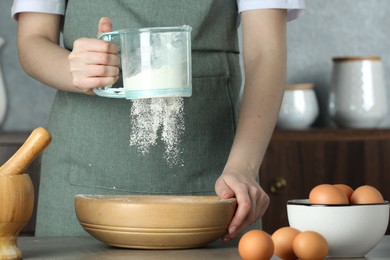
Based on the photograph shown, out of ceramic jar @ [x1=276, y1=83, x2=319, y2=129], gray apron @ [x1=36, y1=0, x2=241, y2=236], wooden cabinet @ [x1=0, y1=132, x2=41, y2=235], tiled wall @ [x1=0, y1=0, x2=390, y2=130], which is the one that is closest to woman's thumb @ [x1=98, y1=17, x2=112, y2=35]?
gray apron @ [x1=36, y1=0, x2=241, y2=236]

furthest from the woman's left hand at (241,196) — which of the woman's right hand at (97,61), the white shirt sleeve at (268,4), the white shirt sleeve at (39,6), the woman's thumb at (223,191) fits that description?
the white shirt sleeve at (39,6)

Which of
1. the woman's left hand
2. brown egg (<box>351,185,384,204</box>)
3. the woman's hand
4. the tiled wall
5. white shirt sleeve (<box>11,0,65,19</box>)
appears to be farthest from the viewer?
the tiled wall

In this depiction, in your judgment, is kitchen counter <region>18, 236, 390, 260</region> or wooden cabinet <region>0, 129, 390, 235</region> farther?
wooden cabinet <region>0, 129, 390, 235</region>

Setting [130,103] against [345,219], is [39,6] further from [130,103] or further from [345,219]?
[345,219]

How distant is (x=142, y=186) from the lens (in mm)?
1719

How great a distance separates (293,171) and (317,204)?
5.03ft

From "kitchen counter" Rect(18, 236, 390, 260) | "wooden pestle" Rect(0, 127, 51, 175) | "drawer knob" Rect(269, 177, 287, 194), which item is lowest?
"drawer knob" Rect(269, 177, 287, 194)

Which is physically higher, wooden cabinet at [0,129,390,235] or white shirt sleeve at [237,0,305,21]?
white shirt sleeve at [237,0,305,21]

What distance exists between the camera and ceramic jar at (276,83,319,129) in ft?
9.68

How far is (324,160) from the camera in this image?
9.09ft

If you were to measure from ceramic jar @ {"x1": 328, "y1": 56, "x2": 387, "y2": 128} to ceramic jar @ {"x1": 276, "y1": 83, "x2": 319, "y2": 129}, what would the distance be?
0.33 feet

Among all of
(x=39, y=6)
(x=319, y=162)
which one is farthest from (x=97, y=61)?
(x=319, y=162)

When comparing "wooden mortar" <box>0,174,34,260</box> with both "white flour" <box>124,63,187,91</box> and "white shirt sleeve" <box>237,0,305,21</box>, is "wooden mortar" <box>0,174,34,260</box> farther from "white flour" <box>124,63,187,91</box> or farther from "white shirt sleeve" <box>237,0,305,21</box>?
"white shirt sleeve" <box>237,0,305,21</box>

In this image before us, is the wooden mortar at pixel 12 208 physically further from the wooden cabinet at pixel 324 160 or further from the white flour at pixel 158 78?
the wooden cabinet at pixel 324 160
